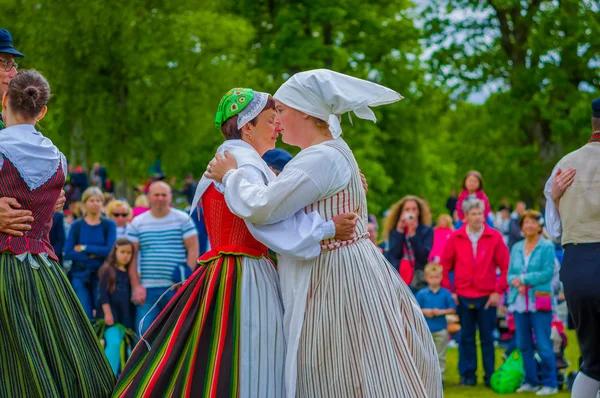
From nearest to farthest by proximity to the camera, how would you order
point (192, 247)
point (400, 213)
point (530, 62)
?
point (192, 247) → point (400, 213) → point (530, 62)

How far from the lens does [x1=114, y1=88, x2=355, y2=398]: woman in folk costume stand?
13.9 ft

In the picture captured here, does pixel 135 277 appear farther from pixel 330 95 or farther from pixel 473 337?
pixel 330 95

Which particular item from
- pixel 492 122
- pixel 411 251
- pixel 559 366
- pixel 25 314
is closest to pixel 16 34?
pixel 492 122

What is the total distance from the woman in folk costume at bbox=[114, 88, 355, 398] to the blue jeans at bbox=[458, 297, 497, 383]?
4.88 m

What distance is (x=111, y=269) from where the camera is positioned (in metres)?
8.80

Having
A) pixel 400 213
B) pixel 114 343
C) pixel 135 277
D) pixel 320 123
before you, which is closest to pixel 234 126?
pixel 320 123

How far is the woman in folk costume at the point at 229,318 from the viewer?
13.9ft

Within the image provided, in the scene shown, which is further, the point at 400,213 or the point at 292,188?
the point at 400,213

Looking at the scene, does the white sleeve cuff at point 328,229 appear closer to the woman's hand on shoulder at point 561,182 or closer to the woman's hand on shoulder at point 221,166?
the woman's hand on shoulder at point 221,166

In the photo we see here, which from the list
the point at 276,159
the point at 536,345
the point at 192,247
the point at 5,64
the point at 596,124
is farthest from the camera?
the point at 192,247

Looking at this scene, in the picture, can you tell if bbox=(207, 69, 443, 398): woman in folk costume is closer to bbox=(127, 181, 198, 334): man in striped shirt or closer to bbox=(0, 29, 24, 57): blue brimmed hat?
bbox=(0, 29, 24, 57): blue brimmed hat

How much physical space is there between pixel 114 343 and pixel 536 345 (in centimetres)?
388

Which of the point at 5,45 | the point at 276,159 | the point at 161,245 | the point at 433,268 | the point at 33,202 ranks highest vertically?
the point at 5,45

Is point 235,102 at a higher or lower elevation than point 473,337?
higher
